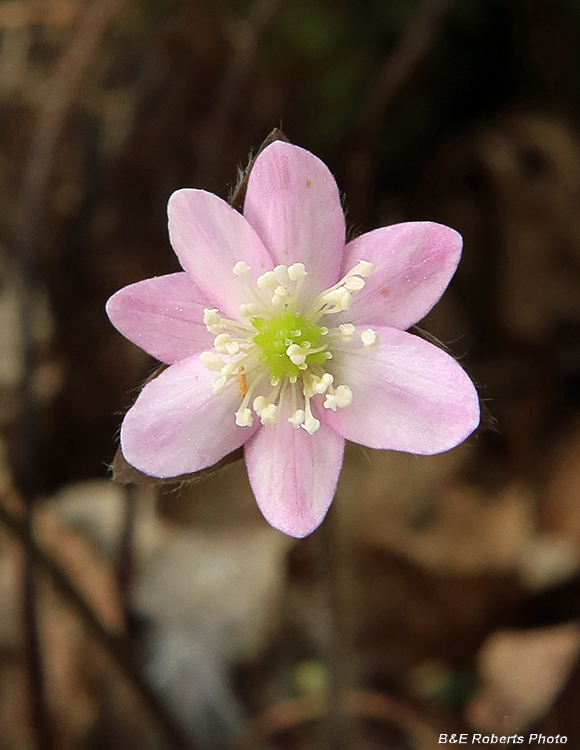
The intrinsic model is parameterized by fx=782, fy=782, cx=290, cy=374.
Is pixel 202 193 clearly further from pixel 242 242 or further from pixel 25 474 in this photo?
pixel 25 474

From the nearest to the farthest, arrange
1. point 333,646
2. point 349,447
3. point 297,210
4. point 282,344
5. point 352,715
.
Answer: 1. point 297,210
2. point 282,344
3. point 333,646
4. point 352,715
5. point 349,447

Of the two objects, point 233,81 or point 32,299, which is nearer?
point 32,299

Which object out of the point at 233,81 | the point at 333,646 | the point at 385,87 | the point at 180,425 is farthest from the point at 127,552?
the point at 385,87

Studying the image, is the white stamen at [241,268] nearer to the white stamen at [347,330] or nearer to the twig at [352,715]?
the white stamen at [347,330]

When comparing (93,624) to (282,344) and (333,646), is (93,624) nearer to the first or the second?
(333,646)

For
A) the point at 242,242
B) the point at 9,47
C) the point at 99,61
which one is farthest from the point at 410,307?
the point at 9,47

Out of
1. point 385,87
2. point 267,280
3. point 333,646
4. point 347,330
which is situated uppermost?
point 385,87

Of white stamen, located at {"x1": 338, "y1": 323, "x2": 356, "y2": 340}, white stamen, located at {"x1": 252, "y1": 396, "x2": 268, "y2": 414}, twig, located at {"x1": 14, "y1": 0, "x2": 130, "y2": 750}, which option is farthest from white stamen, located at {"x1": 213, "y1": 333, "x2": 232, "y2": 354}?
twig, located at {"x1": 14, "y1": 0, "x2": 130, "y2": 750}
